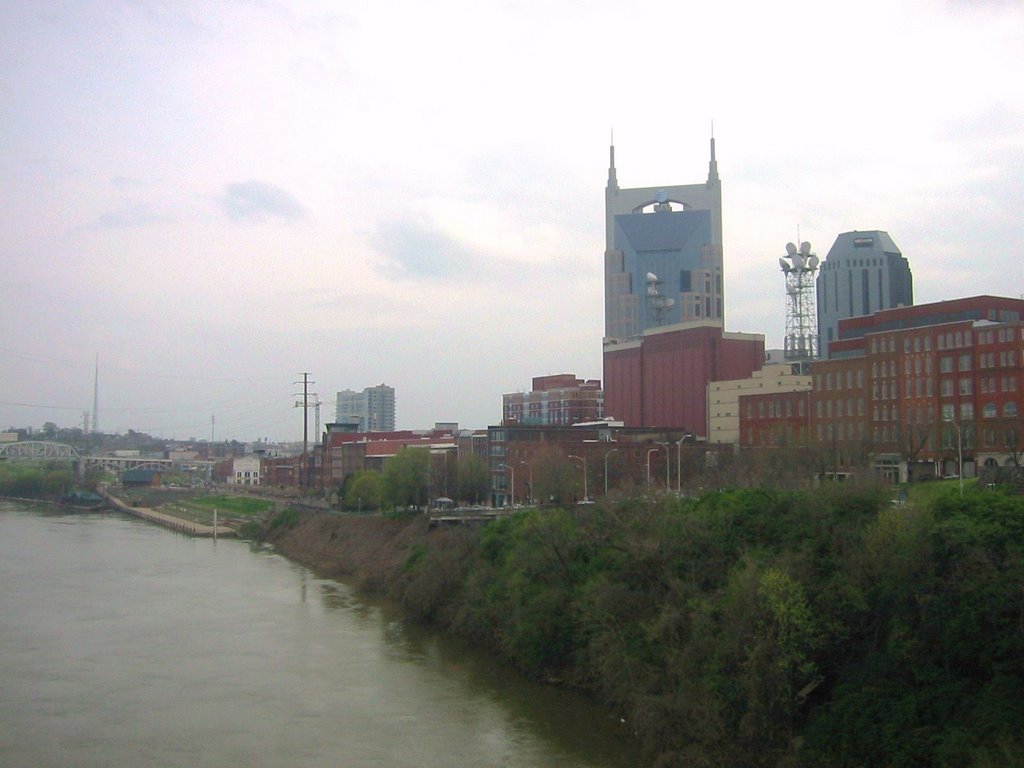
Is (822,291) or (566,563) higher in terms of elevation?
(822,291)

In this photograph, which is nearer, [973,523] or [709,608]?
[973,523]

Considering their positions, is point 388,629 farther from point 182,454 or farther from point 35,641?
point 182,454

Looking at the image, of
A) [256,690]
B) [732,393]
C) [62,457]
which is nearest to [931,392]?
[256,690]

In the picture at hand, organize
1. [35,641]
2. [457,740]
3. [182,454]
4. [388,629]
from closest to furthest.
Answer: [457,740] → [35,641] → [388,629] → [182,454]

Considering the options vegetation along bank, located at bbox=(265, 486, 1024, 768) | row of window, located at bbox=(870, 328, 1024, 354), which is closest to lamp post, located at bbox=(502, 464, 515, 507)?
row of window, located at bbox=(870, 328, 1024, 354)

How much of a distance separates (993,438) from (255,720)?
2575 cm

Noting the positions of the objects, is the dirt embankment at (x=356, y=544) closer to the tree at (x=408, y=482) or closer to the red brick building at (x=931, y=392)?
the tree at (x=408, y=482)

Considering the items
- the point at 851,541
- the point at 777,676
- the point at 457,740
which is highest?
the point at 851,541

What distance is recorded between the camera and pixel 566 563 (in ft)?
74.3

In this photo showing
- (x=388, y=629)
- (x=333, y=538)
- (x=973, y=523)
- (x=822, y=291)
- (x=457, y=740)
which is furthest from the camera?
(x=822, y=291)

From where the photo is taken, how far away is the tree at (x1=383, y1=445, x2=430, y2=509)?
43.4m

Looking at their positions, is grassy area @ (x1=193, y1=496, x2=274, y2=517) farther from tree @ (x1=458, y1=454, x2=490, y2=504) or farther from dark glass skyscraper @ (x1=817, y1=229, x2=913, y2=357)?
dark glass skyscraper @ (x1=817, y1=229, x2=913, y2=357)

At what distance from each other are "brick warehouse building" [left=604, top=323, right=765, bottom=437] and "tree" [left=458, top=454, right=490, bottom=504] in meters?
22.0

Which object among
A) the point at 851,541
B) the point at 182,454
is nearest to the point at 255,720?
the point at 851,541
